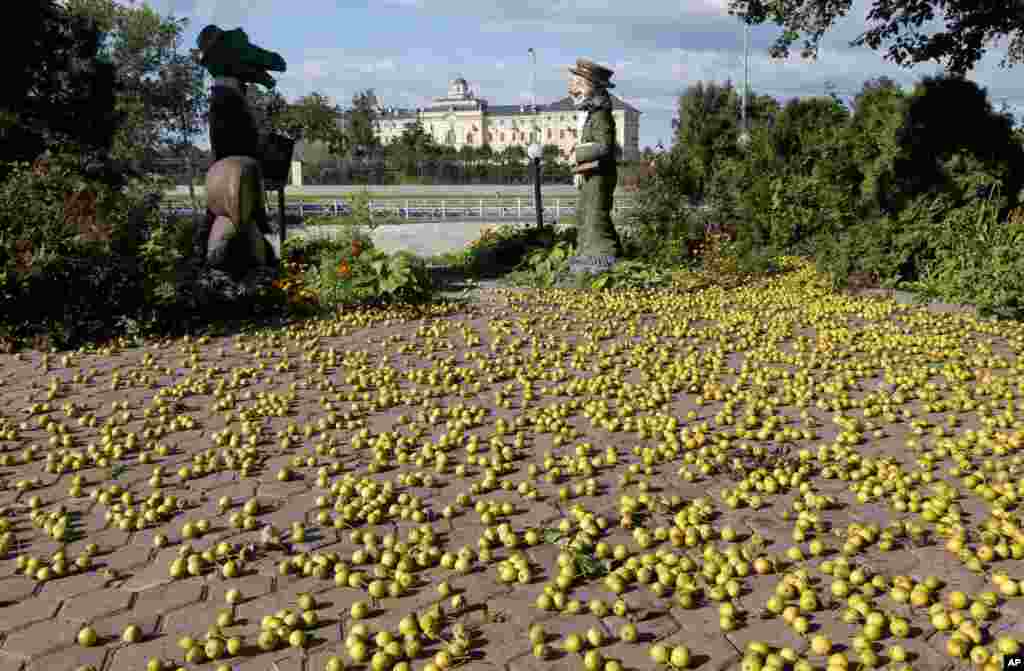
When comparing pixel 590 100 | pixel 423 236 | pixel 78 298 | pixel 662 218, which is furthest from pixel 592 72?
pixel 423 236

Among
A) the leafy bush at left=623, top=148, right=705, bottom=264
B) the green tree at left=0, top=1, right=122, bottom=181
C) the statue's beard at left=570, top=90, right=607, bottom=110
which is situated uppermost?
the green tree at left=0, top=1, right=122, bottom=181

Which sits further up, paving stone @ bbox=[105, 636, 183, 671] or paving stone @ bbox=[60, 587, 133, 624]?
paving stone @ bbox=[60, 587, 133, 624]

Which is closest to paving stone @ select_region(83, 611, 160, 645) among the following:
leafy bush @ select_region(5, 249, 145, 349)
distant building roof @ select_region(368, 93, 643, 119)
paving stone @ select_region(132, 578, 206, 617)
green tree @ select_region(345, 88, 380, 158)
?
paving stone @ select_region(132, 578, 206, 617)

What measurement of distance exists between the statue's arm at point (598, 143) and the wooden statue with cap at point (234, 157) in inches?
201

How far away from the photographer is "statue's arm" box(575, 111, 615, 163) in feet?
43.3

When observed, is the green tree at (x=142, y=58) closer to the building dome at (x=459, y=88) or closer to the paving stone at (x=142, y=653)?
the paving stone at (x=142, y=653)

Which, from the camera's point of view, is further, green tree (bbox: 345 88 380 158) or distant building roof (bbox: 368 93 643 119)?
distant building roof (bbox: 368 93 643 119)

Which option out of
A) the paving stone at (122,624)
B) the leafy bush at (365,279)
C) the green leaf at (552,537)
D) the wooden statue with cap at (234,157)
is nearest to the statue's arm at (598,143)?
the leafy bush at (365,279)

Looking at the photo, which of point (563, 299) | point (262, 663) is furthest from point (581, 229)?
point (262, 663)

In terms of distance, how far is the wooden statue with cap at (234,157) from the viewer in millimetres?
11031

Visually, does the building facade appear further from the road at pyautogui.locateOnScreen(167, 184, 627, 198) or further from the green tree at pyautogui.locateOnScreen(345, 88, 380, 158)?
the road at pyautogui.locateOnScreen(167, 184, 627, 198)

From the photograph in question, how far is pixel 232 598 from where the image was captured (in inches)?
154

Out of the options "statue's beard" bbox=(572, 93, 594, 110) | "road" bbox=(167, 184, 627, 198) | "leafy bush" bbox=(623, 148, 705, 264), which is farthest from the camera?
"road" bbox=(167, 184, 627, 198)

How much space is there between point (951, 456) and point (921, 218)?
8507 mm
